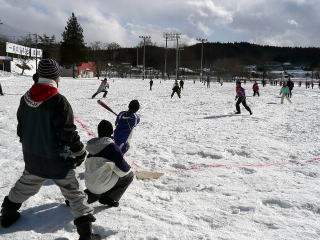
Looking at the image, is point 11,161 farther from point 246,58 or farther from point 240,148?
point 246,58

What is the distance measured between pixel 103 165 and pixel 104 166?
0.02 meters

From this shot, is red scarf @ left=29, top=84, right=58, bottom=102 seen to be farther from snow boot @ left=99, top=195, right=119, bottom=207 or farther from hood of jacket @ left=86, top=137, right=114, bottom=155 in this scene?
snow boot @ left=99, top=195, right=119, bottom=207

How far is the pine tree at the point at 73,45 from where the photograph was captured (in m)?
69.3

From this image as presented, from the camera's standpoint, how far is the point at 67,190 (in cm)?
327

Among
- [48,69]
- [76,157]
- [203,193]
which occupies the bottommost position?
[203,193]

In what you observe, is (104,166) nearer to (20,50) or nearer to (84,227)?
(84,227)

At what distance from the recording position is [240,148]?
8.01 meters

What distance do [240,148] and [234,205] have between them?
3687 millimetres

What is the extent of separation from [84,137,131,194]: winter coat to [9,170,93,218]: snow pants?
525 millimetres

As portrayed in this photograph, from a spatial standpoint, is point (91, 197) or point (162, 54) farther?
point (162, 54)

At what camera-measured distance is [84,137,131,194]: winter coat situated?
381 centimetres

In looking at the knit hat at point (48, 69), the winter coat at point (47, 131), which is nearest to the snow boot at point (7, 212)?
the winter coat at point (47, 131)

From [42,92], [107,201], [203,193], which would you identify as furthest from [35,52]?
[42,92]

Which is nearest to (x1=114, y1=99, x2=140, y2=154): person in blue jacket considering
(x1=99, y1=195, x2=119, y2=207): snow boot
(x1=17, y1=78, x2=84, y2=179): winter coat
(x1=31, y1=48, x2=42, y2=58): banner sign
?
(x1=99, y1=195, x2=119, y2=207): snow boot
